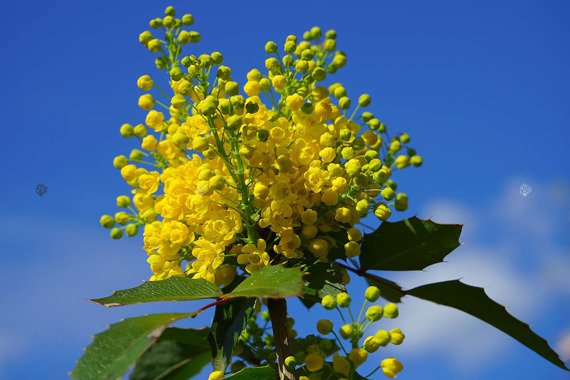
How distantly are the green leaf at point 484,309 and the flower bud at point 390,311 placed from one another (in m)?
0.23

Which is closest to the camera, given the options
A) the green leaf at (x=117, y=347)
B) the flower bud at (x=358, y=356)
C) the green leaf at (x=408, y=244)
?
the green leaf at (x=117, y=347)

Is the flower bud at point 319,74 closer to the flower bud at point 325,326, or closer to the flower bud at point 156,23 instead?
the flower bud at point 156,23

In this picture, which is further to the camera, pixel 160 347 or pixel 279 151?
pixel 279 151

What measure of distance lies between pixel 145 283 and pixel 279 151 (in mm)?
400

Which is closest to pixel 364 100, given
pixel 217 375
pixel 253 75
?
pixel 253 75

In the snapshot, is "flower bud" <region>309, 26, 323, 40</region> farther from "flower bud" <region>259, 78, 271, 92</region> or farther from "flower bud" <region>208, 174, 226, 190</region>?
"flower bud" <region>208, 174, 226, 190</region>

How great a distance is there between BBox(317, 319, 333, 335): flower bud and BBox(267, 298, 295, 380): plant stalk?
112 millimetres

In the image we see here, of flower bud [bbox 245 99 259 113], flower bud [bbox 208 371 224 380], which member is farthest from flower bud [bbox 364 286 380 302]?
flower bud [bbox 245 99 259 113]

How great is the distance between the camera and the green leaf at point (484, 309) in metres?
1.50

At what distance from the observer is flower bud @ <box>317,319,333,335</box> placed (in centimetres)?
136

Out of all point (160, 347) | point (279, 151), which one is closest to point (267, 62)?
point (279, 151)

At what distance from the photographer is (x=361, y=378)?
153 cm

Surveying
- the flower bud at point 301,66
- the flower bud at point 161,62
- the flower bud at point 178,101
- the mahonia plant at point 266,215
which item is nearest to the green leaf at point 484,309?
the mahonia plant at point 266,215

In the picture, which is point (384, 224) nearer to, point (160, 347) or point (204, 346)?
point (204, 346)
